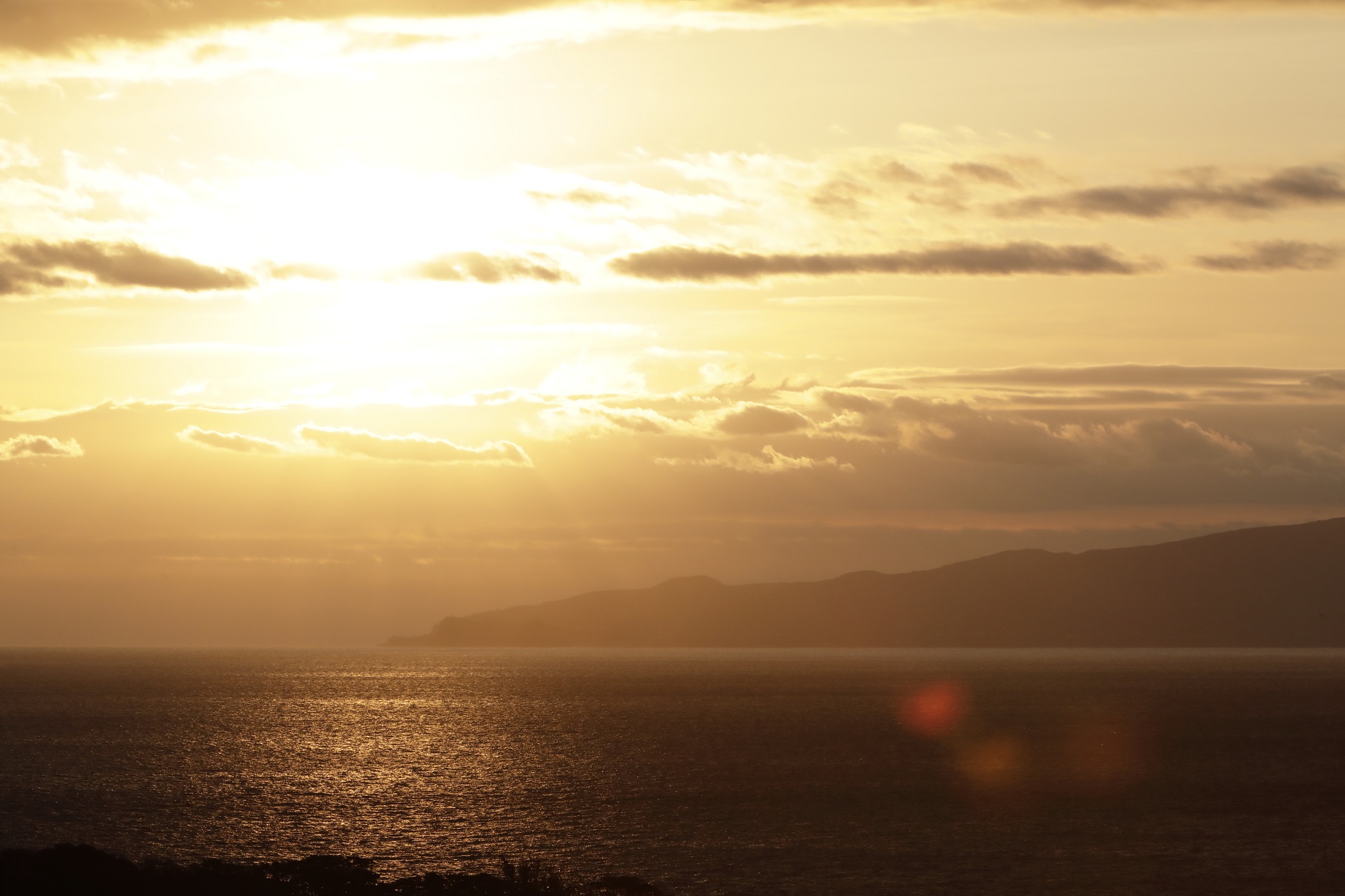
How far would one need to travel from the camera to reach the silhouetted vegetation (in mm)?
54062

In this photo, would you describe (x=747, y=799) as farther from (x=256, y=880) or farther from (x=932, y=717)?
(x=932, y=717)

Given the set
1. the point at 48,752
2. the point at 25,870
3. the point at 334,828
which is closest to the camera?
the point at 25,870

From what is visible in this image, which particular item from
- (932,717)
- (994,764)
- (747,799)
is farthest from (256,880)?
(932,717)

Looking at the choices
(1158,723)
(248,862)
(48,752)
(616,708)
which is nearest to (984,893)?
(248,862)

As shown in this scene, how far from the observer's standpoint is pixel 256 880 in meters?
59.1

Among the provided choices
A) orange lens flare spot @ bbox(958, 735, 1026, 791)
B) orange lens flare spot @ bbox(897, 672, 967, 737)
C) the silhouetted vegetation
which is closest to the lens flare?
orange lens flare spot @ bbox(897, 672, 967, 737)

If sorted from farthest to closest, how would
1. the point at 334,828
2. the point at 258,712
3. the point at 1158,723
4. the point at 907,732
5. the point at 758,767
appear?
the point at 258,712, the point at 1158,723, the point at 907,732, the point at 758,767, the point at 334,828

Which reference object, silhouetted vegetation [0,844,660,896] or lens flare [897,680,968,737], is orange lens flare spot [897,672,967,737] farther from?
silhouetted vegetation [0,844,660,896]

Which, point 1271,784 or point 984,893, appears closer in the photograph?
point 984,893

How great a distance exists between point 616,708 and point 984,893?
13160 cm

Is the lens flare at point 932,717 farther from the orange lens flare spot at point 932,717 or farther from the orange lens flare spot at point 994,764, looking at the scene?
the orange lens flare spot at point 994,764

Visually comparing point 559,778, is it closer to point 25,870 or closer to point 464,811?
point 464,811

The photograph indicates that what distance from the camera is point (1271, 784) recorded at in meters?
97.4

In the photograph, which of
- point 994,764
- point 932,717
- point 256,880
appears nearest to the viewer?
point 256,880
